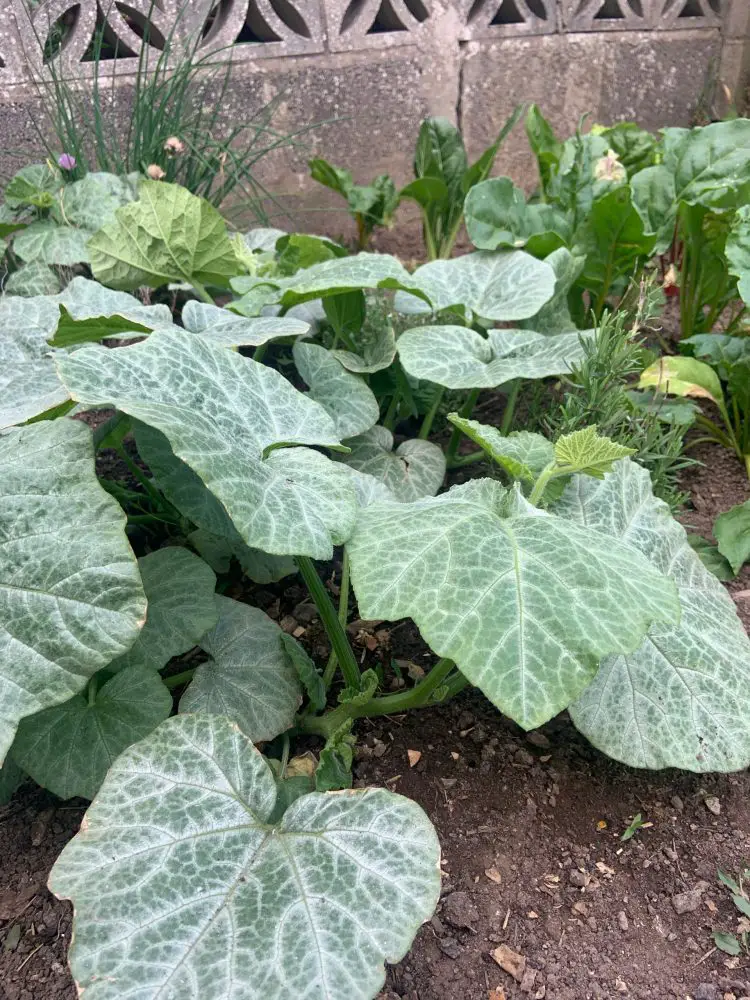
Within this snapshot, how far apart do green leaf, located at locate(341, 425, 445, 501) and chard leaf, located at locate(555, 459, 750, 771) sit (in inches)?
13.9

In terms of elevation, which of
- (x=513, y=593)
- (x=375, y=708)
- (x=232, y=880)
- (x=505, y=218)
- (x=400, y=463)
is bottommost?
(x=375, y=708)

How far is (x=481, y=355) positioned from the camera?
1.63 metres

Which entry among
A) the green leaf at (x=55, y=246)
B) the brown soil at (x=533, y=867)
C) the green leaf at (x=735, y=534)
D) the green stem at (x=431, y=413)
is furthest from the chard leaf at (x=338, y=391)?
the green leaf at (x=55, y=246)

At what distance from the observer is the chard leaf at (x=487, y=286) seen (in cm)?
174

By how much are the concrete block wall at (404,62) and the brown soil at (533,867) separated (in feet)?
8.10

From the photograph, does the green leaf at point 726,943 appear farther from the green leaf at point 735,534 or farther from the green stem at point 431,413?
the green stem at point 431,413

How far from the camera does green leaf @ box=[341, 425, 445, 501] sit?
1579 mm

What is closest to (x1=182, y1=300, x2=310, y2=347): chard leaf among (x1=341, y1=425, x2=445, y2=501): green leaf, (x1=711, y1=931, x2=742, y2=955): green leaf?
(x1=341, y1=425, x2=445, y2=501): green leaf

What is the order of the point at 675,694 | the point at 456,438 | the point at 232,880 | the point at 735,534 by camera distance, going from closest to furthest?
the point at 232,880 < the point at 675,694 < the point at 735,534 < the point at 456,438

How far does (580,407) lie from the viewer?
1.58 m

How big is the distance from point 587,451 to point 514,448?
0.15 meters

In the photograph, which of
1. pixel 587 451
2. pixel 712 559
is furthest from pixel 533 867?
pixel 712 559

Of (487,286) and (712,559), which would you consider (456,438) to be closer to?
(487,286)

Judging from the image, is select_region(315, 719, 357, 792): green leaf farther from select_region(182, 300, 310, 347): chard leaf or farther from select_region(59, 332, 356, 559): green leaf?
select_region(182, 300, 310, 347): chard leaf
